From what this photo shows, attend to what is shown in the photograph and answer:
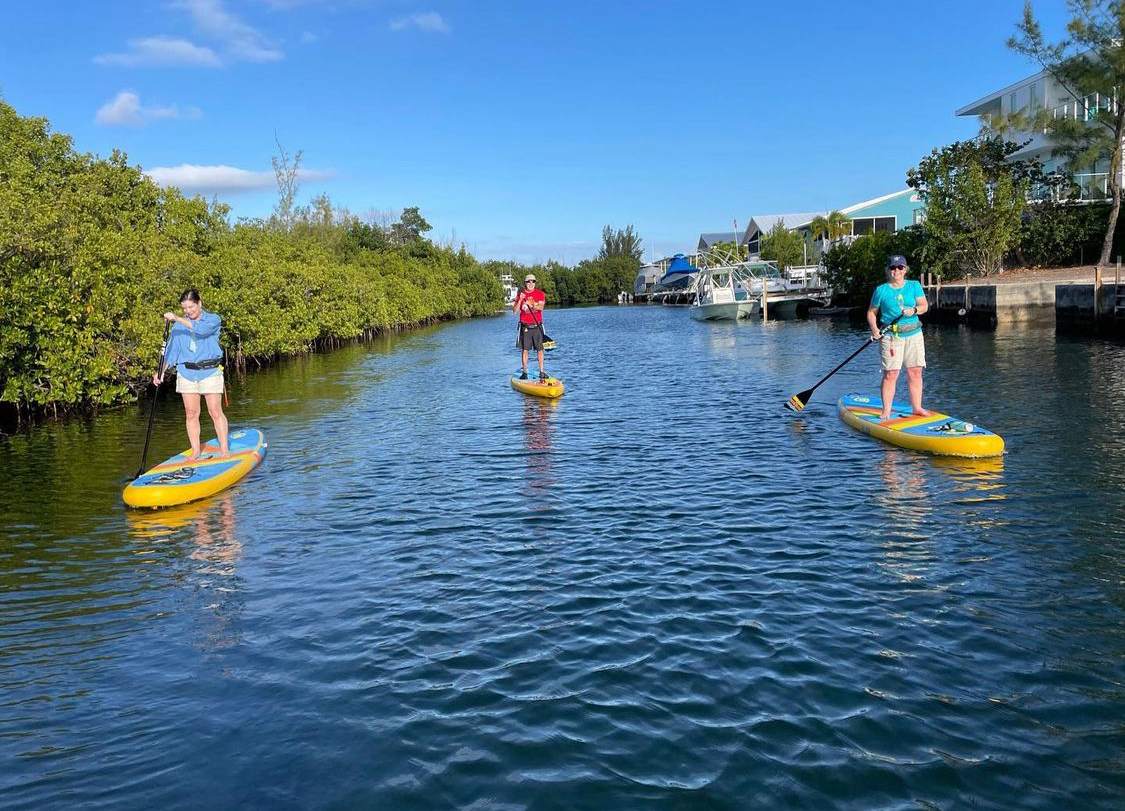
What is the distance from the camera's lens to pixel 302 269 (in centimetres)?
4128

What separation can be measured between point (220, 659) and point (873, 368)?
23.1 meters

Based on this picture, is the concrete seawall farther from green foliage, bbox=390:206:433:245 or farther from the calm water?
green foliage, bbox=390:206:433:245

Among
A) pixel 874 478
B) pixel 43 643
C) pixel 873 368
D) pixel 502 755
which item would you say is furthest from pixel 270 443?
pixel 873 368

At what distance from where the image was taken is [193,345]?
1259 centimetres

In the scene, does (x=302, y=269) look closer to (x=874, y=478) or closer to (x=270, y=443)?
(x=270, y=443)

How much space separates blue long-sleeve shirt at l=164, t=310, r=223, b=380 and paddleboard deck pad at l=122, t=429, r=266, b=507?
1.30 meters

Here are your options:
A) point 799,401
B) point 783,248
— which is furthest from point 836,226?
point 799,401

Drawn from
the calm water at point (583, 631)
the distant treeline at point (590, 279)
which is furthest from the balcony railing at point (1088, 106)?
the distant treeline at point (590, 279)

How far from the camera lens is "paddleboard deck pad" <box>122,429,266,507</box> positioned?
11.4 metres

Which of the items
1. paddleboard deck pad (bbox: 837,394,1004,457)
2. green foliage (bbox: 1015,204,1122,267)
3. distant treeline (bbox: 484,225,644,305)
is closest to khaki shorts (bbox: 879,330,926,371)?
paddleboard deck pad (bbox: 837,394,1004,457)

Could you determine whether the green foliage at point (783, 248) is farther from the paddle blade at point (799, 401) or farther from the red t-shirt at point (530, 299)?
the paddle blade at point (799, 401)

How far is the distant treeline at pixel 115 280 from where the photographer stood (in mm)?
17938

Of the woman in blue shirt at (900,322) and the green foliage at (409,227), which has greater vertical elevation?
the green foliage at (409,227)

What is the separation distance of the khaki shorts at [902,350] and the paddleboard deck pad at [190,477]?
1023 cm
